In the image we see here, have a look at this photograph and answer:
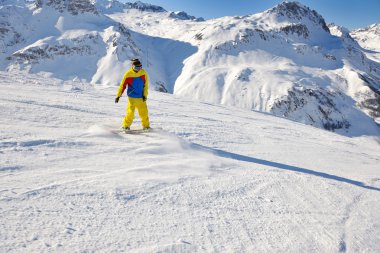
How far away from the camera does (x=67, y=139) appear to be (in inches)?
234

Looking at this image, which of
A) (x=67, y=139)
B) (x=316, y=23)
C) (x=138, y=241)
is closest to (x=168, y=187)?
(x=138, y=241)

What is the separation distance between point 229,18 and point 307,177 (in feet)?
501

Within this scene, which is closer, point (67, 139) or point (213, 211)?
point (213, 211)

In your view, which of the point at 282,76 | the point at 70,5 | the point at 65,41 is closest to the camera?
the point at 282,76

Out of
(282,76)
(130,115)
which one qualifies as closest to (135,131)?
(130,115)

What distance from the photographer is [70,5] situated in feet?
434

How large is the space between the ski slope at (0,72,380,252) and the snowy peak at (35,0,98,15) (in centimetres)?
13765

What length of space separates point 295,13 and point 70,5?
350 feet

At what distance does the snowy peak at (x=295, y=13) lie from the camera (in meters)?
160

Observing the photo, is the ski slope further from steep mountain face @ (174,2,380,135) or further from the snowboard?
steep mountain face @ (174,2,380,135)

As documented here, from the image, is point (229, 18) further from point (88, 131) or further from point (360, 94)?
point (88, 131)

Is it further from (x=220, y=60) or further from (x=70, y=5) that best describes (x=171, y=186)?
(x=70, y=5)

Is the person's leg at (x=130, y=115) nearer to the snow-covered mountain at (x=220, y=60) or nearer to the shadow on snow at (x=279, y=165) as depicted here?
the shadow on snow at (x=279, y=165)

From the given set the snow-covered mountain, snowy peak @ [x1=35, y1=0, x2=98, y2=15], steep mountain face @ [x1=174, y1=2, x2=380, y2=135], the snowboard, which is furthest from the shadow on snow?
snowy peak @ [x1=35, y1=0, x2=98, y2=15]
